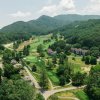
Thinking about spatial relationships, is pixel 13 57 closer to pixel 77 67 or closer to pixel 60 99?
pixel 77 67

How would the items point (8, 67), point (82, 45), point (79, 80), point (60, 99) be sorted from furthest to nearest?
point (82, 45) < point (8, 67) < point (79, 80) < point (60, 99)

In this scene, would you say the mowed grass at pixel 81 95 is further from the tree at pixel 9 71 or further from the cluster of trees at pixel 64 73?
the tree at pixel 9 71

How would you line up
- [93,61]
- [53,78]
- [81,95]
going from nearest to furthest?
[81,95]
[53,78]
[93,61]

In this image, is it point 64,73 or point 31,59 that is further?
point 31,59

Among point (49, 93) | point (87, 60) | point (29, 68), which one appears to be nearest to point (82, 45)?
point (87, 60)

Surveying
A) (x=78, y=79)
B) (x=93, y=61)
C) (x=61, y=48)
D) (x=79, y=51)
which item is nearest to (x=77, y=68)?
(x=93, y=61)

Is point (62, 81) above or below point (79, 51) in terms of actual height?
above

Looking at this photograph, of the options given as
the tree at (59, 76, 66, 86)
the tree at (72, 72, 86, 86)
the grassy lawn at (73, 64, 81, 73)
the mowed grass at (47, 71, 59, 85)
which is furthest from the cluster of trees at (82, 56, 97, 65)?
the tree at (59, 76, 66, 86)

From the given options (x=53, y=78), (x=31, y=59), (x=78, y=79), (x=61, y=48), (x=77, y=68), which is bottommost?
(x=77, y=68)

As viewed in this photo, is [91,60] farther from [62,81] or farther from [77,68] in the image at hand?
[62,81]
